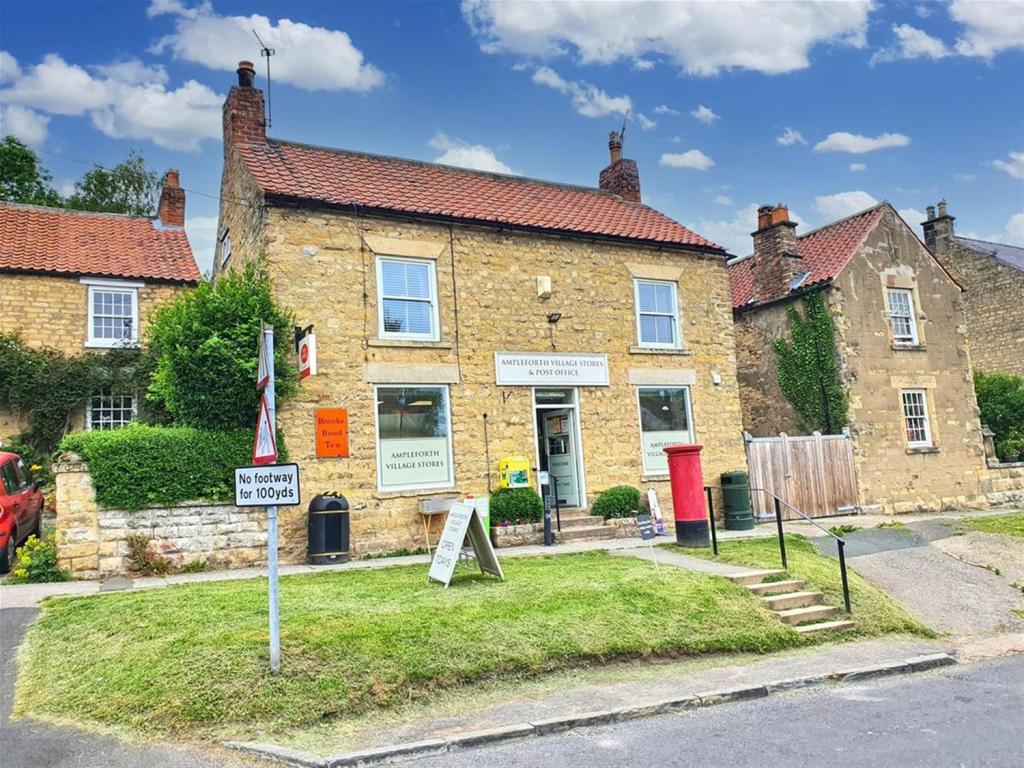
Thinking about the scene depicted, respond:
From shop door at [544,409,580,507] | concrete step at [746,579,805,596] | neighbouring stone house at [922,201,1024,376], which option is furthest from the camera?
neighbouring stone house at [922,201,1024,376]

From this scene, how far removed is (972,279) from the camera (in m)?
29.7

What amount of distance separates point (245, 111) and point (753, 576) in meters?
13.8

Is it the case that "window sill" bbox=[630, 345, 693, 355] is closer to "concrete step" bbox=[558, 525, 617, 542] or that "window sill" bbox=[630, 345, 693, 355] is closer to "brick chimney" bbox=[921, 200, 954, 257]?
"concrete step" bbox=[558, 525, 617, 542]

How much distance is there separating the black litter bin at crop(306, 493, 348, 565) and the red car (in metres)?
4.65

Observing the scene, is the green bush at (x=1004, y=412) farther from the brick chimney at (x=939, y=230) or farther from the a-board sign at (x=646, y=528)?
the a-board sign at (x=646, y=528)

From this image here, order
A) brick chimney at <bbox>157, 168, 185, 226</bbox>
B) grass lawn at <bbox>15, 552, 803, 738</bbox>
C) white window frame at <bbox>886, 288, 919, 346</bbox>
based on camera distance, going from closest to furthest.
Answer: grass lawn at <bbox>15, 552, 803, 738</bbox> < white window frame at <bbox>886, 288, 919, 346</bbox> < brick chimney at <bbox>157, 168, 185, 226</bbox>

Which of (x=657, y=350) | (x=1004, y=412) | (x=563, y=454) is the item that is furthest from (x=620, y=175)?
(x=1004, y=412)

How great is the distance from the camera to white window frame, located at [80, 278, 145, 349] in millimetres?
18828

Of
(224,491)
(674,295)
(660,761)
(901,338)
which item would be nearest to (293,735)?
(660,761)

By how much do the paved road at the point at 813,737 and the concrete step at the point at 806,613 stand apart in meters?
2.02

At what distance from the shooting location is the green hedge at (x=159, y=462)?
11602 millimetres

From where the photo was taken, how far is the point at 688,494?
12.8m

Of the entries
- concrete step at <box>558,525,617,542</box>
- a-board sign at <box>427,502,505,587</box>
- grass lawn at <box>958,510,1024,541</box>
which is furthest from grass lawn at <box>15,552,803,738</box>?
grass lawn at <box>958,510,1024,541</box>

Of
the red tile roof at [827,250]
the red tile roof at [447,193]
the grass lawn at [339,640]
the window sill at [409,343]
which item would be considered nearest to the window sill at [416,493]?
the window sill at [409,343]
